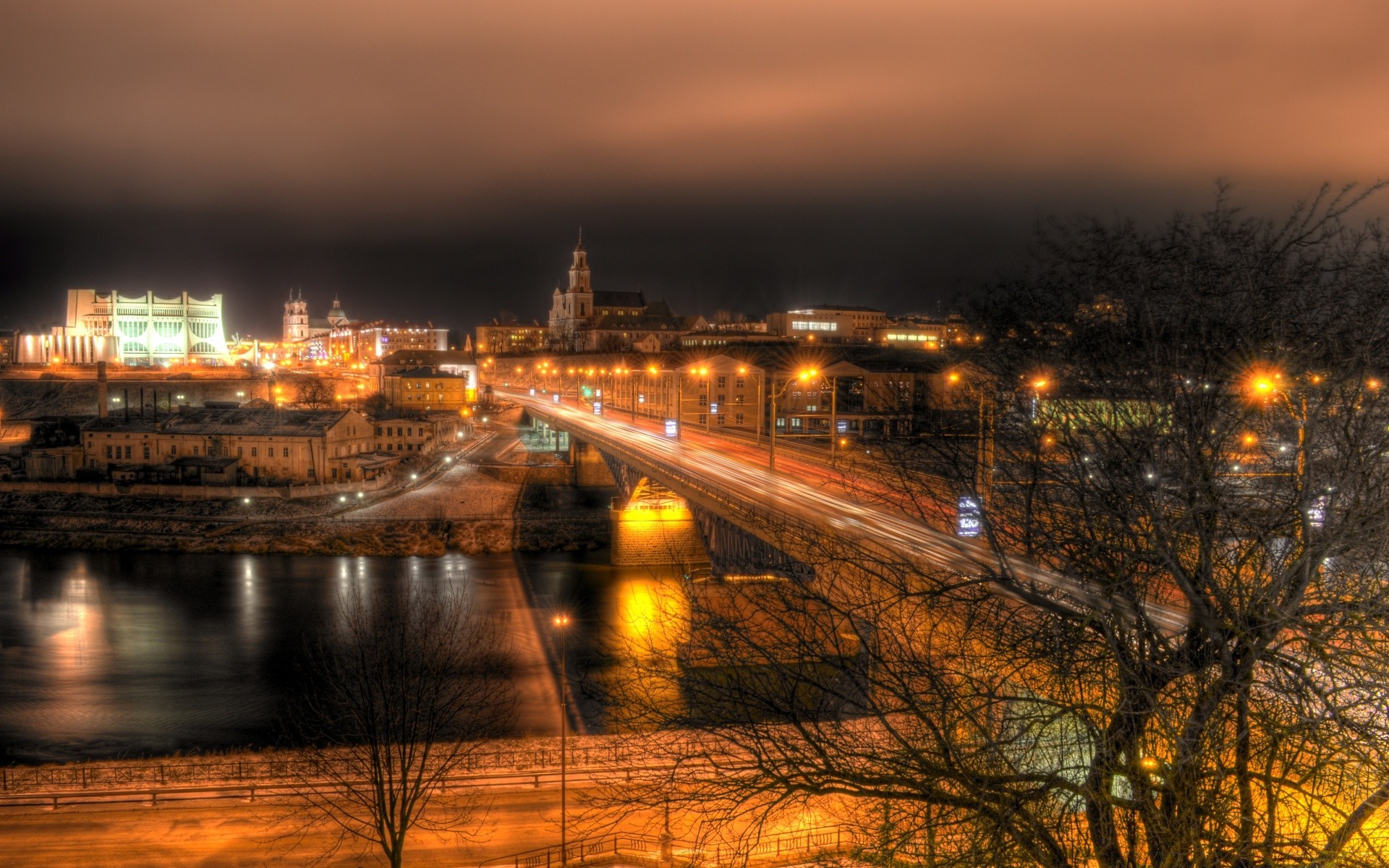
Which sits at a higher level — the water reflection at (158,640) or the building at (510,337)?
the building at (510,337)

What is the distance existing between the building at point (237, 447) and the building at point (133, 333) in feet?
196

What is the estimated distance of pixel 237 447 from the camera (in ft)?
125

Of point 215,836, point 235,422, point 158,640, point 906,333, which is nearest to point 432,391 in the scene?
point 235,422

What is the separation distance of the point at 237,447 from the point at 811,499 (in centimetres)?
3141

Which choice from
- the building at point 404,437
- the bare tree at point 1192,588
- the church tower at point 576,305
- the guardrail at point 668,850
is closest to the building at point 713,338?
the church tower at point 576,305

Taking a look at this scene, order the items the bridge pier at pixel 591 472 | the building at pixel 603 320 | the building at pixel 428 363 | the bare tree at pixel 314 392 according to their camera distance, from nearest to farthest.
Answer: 1. the bridge pier at pixel 591 472
2. the bare tree at pixel 314 392
3. the building at pixel 428 363
4. the building at pixel 603 320

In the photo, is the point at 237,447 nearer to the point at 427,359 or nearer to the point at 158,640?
the point at 158,640

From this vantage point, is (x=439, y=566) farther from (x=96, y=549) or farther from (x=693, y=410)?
(x=693, y=410)

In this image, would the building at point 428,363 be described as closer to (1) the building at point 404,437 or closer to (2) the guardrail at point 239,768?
(1) the building at point 404,437

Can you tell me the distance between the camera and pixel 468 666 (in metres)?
17.3

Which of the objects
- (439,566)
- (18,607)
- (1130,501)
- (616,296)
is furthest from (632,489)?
(616,296)

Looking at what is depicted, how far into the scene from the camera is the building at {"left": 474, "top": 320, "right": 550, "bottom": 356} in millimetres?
120188

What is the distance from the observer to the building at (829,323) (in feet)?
302

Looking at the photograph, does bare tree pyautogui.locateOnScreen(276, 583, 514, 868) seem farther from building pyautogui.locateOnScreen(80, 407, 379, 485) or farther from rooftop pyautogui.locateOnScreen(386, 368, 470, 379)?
rooftop pyautogui.locateOnScreen(386, 368, 470, 379)
